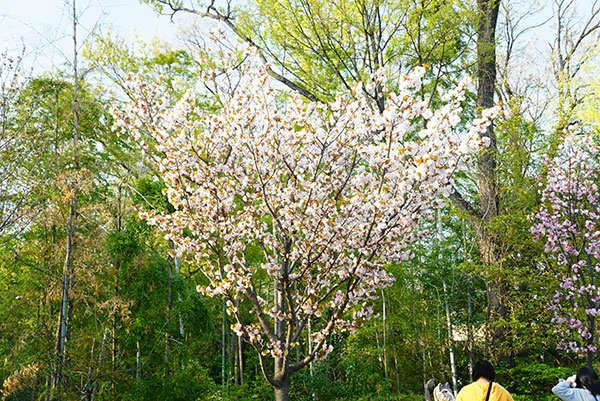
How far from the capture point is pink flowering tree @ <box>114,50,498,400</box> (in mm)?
3533

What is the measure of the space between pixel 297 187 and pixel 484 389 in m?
2.23

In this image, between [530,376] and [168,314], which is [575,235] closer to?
[530,376]

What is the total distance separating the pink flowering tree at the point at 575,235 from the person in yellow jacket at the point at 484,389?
12.1 ft

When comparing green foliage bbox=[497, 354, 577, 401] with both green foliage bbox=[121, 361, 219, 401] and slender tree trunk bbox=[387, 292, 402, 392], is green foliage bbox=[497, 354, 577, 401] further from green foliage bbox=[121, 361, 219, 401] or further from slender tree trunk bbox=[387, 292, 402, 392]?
green foliage bbox=[121, 361, 219, 401]

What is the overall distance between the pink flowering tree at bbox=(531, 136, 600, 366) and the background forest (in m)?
0.03

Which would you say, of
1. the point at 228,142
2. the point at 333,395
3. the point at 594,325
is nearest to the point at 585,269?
the point at 594,325

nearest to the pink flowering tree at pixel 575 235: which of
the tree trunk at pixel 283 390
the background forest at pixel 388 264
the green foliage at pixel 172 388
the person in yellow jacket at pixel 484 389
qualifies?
the background forest at pixel 388 264

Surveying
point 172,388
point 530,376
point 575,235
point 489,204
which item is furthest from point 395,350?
point 172,388

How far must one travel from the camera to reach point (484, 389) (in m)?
2.84

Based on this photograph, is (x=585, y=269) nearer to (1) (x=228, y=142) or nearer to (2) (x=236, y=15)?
(1) (x=228, y=142)

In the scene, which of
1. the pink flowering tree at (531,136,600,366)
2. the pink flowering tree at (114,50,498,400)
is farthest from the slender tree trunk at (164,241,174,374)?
the pink flowering tree at (531,136,600,366)

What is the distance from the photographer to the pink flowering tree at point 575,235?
5.82 meters

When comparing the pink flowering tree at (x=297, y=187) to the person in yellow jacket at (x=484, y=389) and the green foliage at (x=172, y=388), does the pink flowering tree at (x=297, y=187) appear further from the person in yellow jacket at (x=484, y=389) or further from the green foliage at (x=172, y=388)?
the green foliage at (x=172, y=388)

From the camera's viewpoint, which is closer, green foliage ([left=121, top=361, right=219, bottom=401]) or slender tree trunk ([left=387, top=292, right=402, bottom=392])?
green foliage ([left=121, top=361, right=219, bottom=401])
